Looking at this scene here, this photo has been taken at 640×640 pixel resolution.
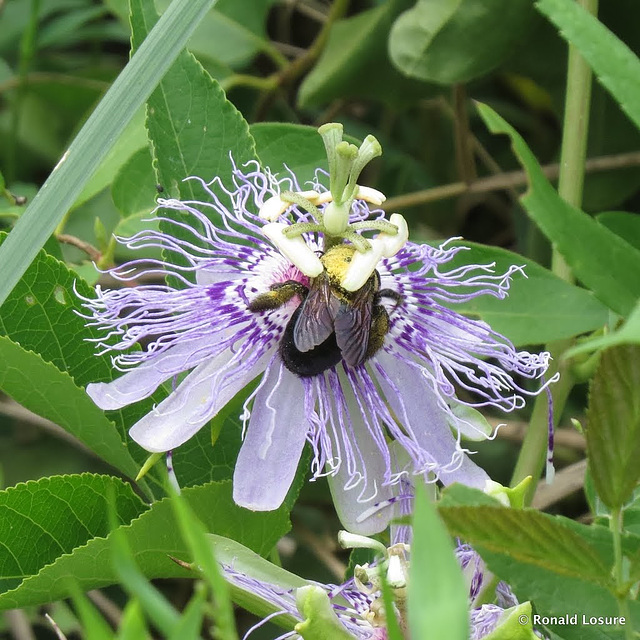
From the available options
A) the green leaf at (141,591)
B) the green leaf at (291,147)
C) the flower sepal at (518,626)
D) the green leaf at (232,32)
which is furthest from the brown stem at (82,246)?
the green leaf at (141,591)

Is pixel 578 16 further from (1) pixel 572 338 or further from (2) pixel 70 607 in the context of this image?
(2) pixel 70 607

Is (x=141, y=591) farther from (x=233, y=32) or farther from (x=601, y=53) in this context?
(x=233, y=32)

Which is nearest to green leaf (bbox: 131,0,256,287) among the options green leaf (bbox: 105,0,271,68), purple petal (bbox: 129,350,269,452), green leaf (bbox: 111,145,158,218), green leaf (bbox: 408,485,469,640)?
purple petal (bbox: 129,350,269,452)

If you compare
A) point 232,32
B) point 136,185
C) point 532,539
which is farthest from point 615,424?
point 232,32

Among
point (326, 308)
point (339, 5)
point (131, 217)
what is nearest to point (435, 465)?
point (326, 308)

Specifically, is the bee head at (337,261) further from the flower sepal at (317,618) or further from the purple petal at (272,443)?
the flower sepal at (317,618)
